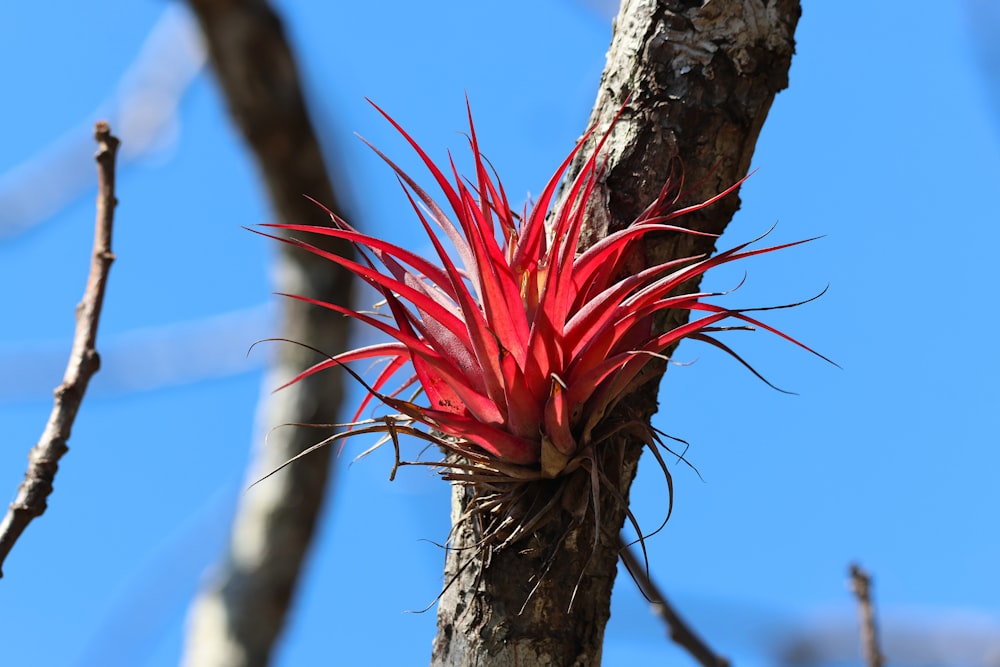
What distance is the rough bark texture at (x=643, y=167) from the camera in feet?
3.36

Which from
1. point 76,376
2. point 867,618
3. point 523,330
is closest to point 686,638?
point 867,618

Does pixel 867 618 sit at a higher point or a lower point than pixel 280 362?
lower

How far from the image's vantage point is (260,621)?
3248 millimetres

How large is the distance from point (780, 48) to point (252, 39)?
2.17 metres

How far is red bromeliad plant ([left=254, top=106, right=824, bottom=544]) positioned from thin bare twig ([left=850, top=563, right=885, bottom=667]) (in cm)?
58

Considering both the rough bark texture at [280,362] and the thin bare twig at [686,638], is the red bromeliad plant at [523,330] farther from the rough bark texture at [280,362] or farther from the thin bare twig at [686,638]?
the rough bark texture at [280,362]

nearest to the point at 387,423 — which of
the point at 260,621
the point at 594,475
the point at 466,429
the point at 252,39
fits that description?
the point at 466,429

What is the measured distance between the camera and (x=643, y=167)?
3.57 feet

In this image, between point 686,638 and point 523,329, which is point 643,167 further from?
point 686,638

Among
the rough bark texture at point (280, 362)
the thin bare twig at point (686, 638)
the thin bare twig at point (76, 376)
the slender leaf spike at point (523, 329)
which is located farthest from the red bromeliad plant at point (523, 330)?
the rough bark texture at point (280, 362)

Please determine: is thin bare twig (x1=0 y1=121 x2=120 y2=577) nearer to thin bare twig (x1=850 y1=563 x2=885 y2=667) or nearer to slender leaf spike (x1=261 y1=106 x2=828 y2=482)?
slender leaf spike (x1=261 y1=106 x2=828 y2=482)

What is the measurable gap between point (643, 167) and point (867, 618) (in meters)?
0.77

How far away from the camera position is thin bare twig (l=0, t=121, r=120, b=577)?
99 centimetres

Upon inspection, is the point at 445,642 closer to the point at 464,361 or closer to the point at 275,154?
the point at 464,361
